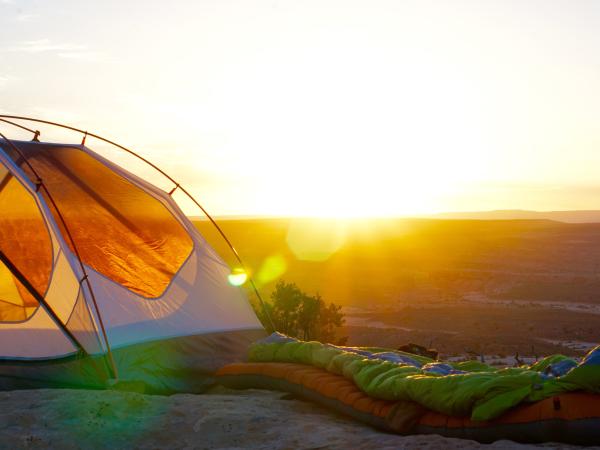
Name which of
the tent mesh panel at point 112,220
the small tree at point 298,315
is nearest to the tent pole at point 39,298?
the tent mesh panel at point 112,220

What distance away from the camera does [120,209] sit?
10.2m

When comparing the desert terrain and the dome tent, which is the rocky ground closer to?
the dome tent

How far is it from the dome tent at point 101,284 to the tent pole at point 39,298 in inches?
0.5

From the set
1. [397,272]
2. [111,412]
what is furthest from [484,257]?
[111,412]

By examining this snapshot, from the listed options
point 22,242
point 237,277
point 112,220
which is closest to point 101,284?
point 22,242

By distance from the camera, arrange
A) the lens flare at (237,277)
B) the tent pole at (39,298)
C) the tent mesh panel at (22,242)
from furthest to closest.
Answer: the lens flare at (237,277) → the tent mesh panel at (22,242) → the tent pole at (39,298)

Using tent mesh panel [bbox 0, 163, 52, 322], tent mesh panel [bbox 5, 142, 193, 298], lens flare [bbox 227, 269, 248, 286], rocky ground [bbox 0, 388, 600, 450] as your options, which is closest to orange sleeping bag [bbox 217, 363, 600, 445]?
rocky ground [bbox 0, 388, 600, 450]

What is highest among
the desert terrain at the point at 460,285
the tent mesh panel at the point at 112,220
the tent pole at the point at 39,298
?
the tent mesh panel at the point at 112,220

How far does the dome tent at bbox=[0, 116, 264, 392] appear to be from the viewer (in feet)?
28.1

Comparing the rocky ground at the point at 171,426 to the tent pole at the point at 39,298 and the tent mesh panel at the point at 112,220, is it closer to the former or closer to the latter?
the tent pole at the point at 39,298

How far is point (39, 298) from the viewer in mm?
8523

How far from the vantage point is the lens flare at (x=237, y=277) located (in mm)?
10844

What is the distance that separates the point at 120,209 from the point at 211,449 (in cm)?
492

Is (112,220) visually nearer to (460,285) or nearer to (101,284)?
(101,284)
